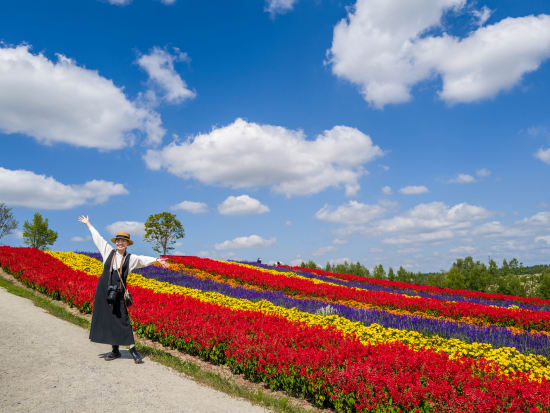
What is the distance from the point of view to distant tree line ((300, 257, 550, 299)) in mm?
29188

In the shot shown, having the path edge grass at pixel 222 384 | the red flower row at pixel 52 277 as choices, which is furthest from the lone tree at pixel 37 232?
the path edge grass at pixel 222 384

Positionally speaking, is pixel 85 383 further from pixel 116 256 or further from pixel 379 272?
pixel 379 272

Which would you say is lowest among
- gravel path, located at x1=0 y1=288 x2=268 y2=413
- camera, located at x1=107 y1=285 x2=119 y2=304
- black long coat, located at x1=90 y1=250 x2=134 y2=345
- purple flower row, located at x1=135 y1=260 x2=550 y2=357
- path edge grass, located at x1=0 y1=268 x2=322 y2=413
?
path edge grass, located at x1=0 y1=268 x2=322 y2=413

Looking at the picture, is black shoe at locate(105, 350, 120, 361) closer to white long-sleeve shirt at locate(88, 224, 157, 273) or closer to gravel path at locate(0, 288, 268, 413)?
gravel path at locate(0, 288, 268, 413)

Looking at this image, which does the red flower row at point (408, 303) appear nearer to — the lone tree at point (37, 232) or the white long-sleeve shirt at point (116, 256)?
the white long-sleeve shirt at point (116, 256)

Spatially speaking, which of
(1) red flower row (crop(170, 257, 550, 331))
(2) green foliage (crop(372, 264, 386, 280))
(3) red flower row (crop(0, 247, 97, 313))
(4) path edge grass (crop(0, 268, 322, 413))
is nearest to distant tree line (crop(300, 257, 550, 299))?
(2) green foliage (crop(372, 264, 386, 280))

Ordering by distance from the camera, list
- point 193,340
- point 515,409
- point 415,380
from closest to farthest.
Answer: point 515,409
point 415,380
point 193,340

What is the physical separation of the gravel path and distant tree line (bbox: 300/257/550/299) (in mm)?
30427

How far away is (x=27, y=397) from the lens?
15.5ft

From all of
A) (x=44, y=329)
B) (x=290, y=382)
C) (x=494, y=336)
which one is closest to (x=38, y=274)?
(x=44, y=329)

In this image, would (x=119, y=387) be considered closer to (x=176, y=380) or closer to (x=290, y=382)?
(x=176, y=380)

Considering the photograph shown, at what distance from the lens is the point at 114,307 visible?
21.3ft

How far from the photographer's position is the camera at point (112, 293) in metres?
6.34

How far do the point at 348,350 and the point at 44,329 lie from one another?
6.87 m
